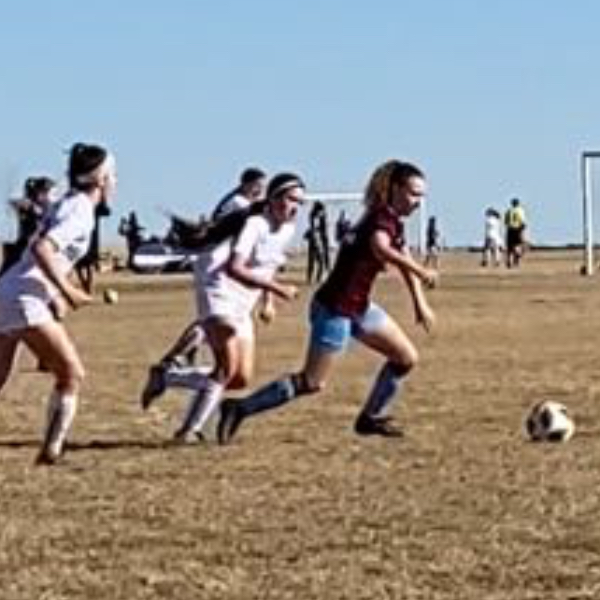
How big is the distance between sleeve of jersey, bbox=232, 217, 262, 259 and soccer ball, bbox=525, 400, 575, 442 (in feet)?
7.09

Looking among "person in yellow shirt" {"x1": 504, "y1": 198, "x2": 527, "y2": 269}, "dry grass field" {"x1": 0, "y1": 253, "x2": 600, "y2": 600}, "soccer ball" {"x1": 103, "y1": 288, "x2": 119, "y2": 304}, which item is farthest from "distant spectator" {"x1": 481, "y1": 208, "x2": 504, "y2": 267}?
"dry grass field" {"x1": 0, "y1": 253, "x2": 600, "y2": 600}

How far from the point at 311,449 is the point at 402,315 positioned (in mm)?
22826

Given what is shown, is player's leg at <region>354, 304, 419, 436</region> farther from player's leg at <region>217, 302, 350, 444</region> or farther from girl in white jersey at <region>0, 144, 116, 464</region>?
girl in white jersey at <region>0, 144, 116, 464</region>

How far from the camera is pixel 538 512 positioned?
496 inches

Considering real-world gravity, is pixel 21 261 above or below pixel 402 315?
above

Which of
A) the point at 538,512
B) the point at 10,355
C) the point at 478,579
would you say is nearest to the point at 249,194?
the point at 10,355

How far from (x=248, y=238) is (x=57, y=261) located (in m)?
2.09

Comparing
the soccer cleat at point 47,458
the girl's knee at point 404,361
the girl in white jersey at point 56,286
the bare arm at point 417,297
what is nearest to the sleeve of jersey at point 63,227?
the girl in white jersey at point 56,286

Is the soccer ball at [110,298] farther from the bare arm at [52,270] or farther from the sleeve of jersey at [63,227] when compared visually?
the bare arm at [52,270]

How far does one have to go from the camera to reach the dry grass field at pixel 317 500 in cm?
1060

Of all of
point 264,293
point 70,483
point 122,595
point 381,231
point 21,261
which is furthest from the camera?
point 264,293

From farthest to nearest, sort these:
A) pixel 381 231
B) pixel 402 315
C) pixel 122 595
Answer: pixel 402 315, pixel 381 231, pixel 122 595

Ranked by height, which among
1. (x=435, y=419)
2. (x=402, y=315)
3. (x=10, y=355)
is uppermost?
(x=10, y=355)

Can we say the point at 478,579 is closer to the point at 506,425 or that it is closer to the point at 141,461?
the point at 141,461
